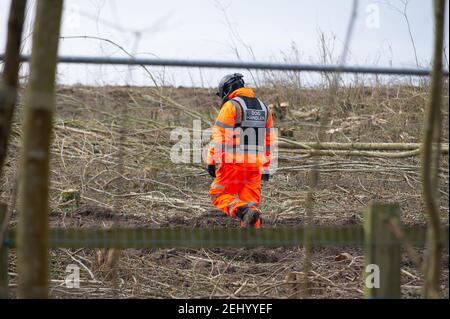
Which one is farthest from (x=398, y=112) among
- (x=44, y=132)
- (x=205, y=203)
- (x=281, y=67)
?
(x=44, y=132)

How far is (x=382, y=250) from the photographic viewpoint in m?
2.63

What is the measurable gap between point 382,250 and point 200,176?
228 inches

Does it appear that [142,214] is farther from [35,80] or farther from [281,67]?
[35,80]

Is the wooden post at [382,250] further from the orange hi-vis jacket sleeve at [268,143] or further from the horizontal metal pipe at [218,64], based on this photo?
the orange hi-vis jacket sleeve at [268,143]

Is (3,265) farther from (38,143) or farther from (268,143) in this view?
(268,143)

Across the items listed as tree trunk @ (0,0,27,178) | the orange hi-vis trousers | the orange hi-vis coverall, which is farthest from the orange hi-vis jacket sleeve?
tree trunk @ (0,0,27,178)

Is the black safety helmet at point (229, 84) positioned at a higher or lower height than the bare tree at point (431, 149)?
higher

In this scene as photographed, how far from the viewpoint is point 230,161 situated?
6.55 m

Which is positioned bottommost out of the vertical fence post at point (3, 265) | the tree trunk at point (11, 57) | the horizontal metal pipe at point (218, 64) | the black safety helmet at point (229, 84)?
the vertical fence post at point (3, 265)

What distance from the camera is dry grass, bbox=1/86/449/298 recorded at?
545 centimetres

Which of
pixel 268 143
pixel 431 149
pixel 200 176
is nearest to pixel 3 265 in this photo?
pixel 431 149

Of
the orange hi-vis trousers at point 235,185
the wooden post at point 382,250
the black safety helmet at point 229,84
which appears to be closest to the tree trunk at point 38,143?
the wooden post at point 382,250

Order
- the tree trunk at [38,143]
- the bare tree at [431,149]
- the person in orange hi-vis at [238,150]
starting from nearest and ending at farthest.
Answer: the tree trunk at [38,143] → the bare tree at [431,149] → the person in orange hi-vis at [238,150]

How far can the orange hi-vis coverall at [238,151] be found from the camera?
21.3 feet
